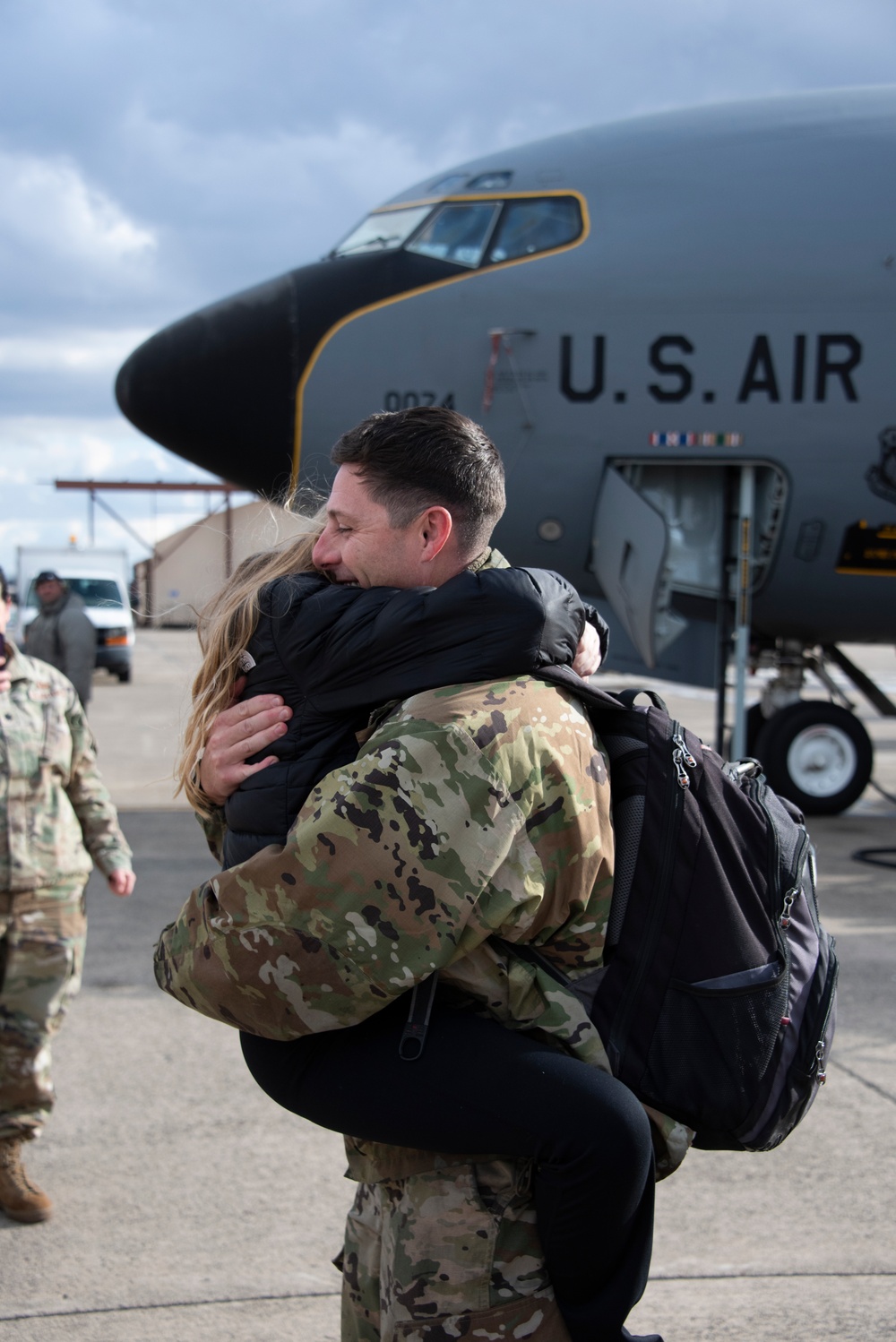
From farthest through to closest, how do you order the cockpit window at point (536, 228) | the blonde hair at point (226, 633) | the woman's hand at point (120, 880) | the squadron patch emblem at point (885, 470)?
the cockpit window at point (536, 228)
the squadron patch emblem at point (885, 470)
the woman's hand at point (120, 880)
the blonde hair at point (226, 633)

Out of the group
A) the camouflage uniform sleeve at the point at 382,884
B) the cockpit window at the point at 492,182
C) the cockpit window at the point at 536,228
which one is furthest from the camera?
the cockpit window at the point at 492,182

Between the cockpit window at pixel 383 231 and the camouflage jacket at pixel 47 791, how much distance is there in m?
5.43

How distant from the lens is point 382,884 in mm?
1529

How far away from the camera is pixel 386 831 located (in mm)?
1527

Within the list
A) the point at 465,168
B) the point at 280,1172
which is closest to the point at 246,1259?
the point at 280,1172

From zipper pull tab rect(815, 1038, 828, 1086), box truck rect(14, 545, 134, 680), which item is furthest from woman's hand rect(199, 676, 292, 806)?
box truck rect(14, 545, 134, 680)

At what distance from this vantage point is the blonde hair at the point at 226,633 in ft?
5.85

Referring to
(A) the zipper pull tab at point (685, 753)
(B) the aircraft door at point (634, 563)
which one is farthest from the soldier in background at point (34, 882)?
(B) the aircraft door at point (634, 563)

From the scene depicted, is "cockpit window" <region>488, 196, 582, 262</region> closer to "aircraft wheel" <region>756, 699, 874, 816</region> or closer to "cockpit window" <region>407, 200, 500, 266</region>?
"cockpit window" <region>407, 200, 500, 266</region>

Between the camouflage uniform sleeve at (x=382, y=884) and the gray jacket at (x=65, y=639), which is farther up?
the camouflage uniform sleeve at (x=382, y=884)

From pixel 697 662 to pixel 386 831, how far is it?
7.49 meters

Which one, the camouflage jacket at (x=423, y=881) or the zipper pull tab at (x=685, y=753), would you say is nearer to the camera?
the camouflage jacket at (x=423, y=881)

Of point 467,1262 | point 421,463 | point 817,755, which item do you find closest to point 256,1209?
point 467,1262

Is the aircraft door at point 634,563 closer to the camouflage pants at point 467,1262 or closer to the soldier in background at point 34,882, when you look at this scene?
the soldier in background at point 34,882
